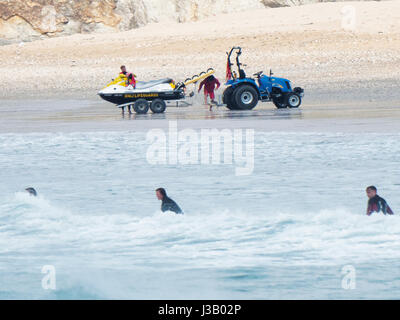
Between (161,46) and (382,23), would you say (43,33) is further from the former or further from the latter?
(382,23)

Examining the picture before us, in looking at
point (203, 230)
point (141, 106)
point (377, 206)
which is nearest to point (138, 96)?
point (141, 106)

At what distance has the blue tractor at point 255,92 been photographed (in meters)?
22.3

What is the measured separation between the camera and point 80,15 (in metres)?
50.7

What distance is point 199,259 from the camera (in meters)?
7.77

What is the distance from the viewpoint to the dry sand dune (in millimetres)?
33406

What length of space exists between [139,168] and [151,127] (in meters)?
5.96

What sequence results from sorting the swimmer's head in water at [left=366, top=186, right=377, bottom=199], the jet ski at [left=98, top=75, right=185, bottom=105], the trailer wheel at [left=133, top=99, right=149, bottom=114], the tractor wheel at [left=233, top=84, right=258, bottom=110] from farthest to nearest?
1. the tractor wheel at [left=233, top=84, right=258, bottom=110]
2. the trailer wheel at [left=133, top=99, right=149, bottom=114]
3. the jet ski at [left=98, top=75, right=185, bottom=105]
4. the swimmer's head in water at [left=366, top=186, right=377, bottom=199]

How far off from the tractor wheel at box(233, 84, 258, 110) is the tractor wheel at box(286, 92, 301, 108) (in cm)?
83
